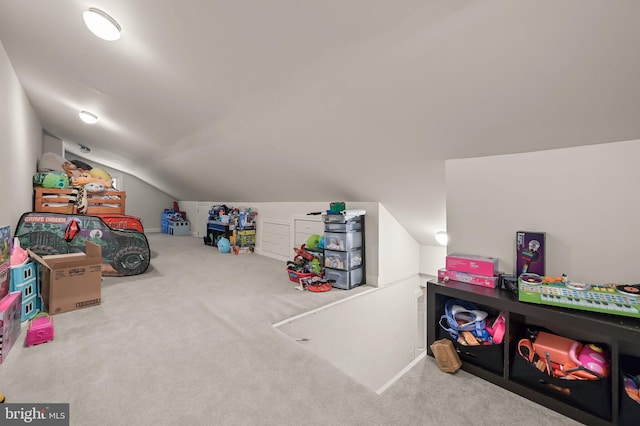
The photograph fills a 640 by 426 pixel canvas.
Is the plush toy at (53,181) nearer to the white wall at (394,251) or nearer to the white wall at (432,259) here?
the white wall at (394,251)

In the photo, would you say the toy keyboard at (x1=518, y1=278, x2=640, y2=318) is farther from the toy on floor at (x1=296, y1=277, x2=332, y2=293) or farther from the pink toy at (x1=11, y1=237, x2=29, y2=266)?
the pink toy at (x1=11, y1=237, x2=29, y2=266)

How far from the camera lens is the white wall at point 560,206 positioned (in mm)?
1367

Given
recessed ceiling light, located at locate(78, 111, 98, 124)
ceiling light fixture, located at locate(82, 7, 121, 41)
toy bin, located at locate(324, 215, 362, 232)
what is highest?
recessed ceiling light, located at locate(78, 111, 98, 124)

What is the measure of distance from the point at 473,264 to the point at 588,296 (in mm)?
540

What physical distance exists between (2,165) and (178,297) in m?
1.78

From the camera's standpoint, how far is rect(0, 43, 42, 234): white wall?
2236 mm

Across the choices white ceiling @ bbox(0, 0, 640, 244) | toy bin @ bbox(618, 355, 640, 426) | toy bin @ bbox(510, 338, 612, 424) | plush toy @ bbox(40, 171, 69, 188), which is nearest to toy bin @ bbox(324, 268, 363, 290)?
white ceiling @ bbox(0, 0, 640, 244)

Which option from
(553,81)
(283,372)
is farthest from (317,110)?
(283,372)

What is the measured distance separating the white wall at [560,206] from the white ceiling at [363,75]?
0.28ft

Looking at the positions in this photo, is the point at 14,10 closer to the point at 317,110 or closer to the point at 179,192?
the point at 317,110

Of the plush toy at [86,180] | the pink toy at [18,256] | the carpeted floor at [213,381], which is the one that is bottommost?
the carpeted floor at [213,381]

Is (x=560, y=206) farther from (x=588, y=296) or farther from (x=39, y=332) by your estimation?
(x=39, y=332)

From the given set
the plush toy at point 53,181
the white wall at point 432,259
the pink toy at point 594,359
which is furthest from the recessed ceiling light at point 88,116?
the pink toy at point 594,359

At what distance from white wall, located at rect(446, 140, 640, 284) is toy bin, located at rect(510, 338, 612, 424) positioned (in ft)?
1.76
